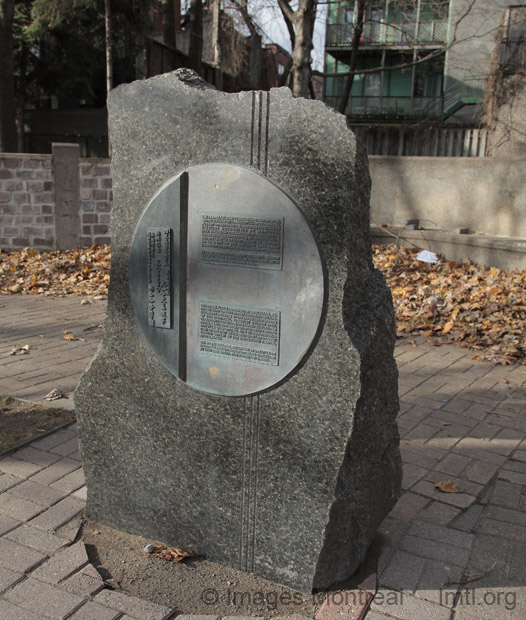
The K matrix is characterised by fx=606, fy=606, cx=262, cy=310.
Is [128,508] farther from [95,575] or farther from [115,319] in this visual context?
[115,319]

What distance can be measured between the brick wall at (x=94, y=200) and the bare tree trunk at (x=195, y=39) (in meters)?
6.23

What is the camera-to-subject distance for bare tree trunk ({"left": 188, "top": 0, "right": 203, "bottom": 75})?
16094 mm

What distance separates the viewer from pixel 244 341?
262 cm

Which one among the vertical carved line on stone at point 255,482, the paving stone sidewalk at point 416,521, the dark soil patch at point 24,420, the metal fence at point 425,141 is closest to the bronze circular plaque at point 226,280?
the vertical carved line on stone at point 255,482

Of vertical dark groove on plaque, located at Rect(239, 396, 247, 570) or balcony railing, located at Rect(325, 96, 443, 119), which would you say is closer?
vertical dark groove on plaque, located at Rect(239, 396, 247, 570)

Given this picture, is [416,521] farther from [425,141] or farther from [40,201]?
[425,141]

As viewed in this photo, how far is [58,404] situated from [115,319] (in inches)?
76.6

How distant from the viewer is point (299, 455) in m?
2.55

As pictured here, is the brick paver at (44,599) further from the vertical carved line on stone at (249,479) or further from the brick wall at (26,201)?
the brick wall at (26,201)

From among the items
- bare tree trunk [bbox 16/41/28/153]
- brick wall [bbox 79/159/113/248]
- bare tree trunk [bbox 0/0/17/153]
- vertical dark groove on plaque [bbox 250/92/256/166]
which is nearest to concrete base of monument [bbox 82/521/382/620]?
vertical dark groove on plaque [bbox 250/92/256/166]

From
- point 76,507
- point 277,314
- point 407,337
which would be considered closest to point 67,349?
point 76,507

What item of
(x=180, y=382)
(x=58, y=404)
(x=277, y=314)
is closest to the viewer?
(x=277, y=314)

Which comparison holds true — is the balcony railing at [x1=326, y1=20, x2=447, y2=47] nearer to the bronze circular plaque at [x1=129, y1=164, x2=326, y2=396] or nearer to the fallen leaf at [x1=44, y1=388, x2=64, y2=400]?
the fallen leaf at [x1=44, y1=388, x2=64, y2=400]

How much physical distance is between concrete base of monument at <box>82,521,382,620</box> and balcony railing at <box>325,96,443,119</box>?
26.9 m
